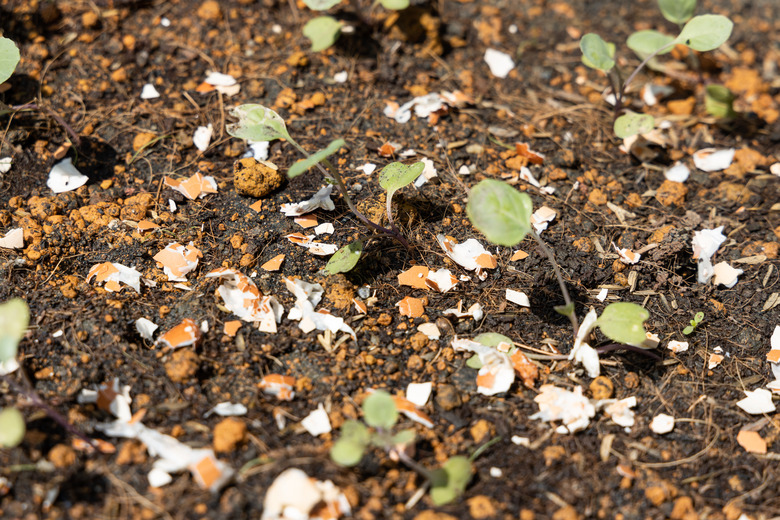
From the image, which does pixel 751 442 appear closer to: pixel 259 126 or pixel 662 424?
pixel 662 424

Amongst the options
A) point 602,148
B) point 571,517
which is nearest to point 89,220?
point 571,517

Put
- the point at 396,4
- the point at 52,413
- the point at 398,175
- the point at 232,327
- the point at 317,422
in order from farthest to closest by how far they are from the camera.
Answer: the point at 396,4, the point at 398,175, the point at 232,327, the point at 317,422, the point at 52,413

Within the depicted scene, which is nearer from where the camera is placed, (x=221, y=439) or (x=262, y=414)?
(x=221, y=439)

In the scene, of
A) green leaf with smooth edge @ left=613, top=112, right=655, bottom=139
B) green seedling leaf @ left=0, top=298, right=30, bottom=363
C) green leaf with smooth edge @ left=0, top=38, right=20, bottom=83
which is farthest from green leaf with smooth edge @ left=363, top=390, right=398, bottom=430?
green leaf with smooth edge @ left=0, top=38, right=20, bottom=83

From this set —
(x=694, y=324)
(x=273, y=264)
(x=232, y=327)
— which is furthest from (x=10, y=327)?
(x=694, y=324)

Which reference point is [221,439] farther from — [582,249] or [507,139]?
[507,139]

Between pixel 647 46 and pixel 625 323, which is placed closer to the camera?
pixel 625 323

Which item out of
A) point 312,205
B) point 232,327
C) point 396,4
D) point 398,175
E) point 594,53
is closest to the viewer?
point 232,327

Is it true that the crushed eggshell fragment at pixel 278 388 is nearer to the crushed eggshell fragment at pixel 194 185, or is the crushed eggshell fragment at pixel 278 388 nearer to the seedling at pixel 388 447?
the seedling at pixel 388 447

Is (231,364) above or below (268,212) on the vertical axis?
below
